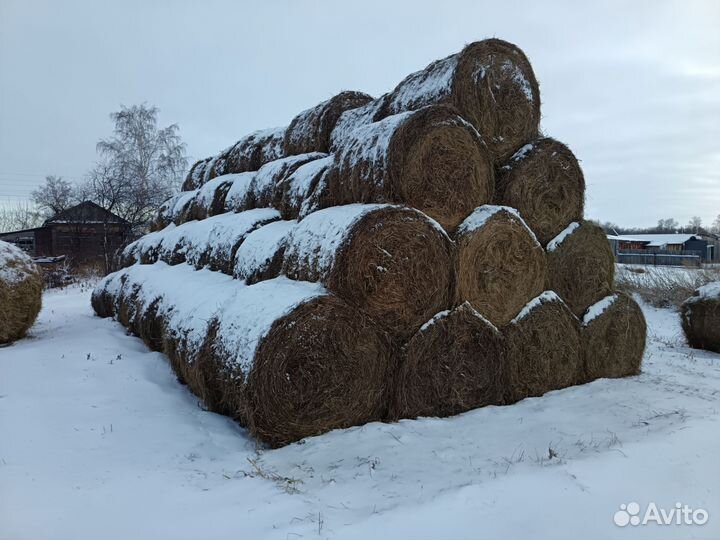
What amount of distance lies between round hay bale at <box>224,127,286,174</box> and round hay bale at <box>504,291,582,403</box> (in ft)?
16.0

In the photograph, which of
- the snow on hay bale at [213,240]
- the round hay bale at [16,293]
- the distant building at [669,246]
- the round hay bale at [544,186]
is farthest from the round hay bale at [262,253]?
the distant building at [669,246]

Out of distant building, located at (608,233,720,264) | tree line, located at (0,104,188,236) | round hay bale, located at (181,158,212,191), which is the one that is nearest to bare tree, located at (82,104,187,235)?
tree line, located at (0,104,188,236)

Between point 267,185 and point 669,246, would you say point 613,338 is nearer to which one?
point 267,185

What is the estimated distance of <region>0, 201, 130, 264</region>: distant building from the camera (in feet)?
81.8

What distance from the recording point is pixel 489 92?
16.2 ft

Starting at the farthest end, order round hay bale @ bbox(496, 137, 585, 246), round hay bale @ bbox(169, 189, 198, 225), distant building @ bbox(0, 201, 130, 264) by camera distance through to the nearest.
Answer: distant building @ bbox(0, 201, 130, 264) → round hay bale @ bbox(169, 189, 198, 225) → round hay bale @ bbox(496, 137, 585, 246)

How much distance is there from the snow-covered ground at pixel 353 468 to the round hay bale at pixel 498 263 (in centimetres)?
95

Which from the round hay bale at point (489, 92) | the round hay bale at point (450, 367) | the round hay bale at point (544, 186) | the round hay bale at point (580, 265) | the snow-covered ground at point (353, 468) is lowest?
the snow-covered ground at point (353, 468)

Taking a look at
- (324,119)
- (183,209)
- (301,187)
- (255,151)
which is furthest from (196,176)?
(301,187)

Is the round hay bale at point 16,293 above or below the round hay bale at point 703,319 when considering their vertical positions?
above

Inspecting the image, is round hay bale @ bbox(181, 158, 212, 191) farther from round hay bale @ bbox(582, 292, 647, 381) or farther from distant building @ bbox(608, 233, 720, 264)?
distant building @ bbox(608, 233, 720, 264)

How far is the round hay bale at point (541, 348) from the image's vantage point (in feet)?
15.7

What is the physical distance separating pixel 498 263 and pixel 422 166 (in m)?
1.16

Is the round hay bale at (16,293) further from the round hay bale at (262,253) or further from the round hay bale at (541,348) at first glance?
the round hay bale at (541,348)
